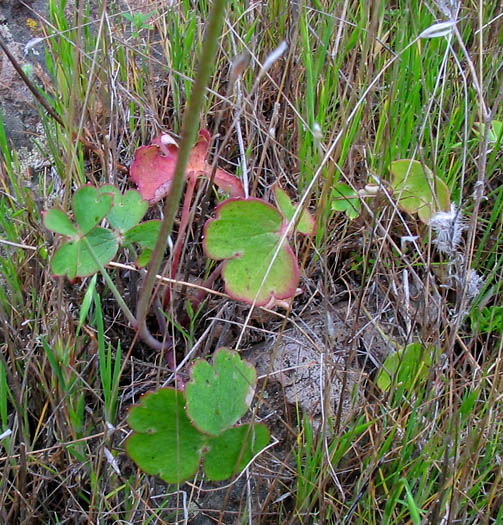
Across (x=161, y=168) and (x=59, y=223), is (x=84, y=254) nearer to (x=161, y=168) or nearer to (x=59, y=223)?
(x=59, y=223)

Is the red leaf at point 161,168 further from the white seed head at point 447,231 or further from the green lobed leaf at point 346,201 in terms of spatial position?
the white seed head at point 447,231

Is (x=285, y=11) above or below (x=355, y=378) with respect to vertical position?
above

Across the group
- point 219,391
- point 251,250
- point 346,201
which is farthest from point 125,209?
point 346,201

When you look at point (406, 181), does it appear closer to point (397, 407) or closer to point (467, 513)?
point (397, 407)

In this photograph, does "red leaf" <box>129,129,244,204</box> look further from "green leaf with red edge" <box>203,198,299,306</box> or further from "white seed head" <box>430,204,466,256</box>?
"white seed head" <box>430,204,466,256</box>

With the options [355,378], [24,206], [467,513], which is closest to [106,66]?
[24,206]
